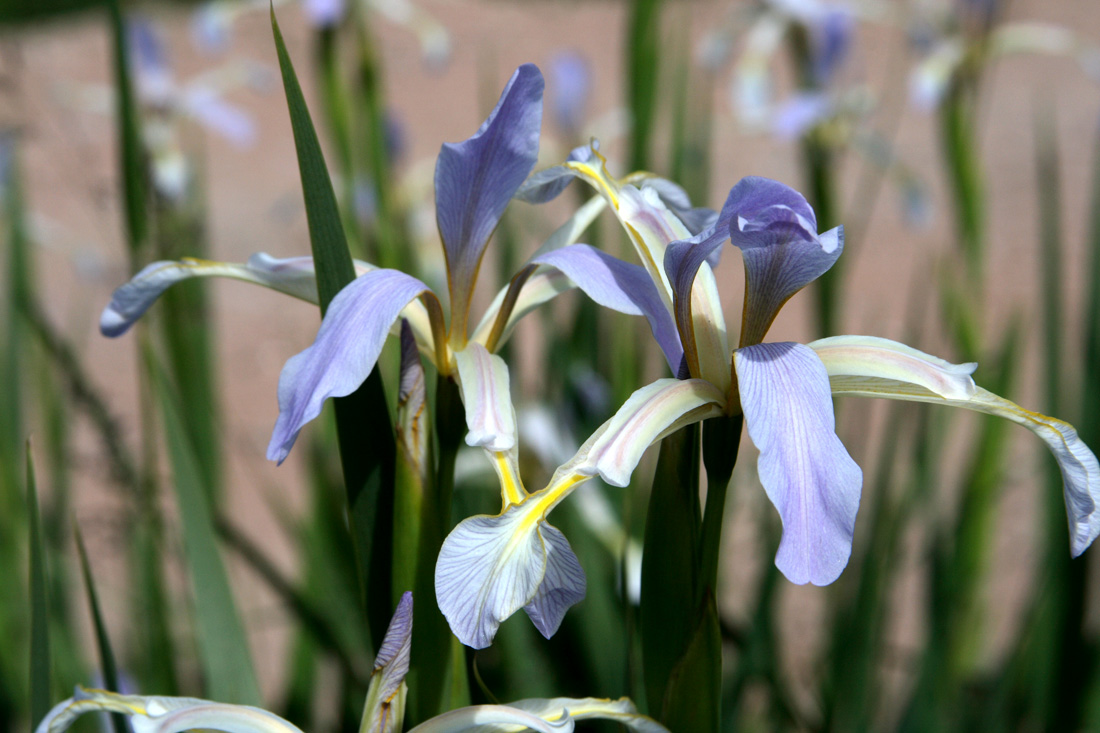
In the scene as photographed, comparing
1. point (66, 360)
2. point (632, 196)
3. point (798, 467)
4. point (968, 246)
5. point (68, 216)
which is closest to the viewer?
point (798, 467)

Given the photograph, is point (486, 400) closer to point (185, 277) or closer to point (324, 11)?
point (185, 277)

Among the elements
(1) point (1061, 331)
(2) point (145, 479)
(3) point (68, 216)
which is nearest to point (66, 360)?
(2) point (145, 479)

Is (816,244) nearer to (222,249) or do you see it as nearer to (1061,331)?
(1061,331)

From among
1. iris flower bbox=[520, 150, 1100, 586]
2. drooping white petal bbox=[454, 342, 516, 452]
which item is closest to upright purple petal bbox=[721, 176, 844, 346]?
iris flower bbox=[520, 150, 1100, 586]

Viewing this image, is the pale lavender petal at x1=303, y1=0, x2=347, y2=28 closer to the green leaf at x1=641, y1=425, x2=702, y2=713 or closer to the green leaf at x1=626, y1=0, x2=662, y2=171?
the green leaf at x1=626, y1=0, x2=662, y2=171

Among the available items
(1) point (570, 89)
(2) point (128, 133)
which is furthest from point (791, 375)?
(1) point (570, 89)

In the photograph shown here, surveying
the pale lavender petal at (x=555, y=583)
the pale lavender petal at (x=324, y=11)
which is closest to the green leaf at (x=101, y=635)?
the pale lavender petal at (x=555, y=583)

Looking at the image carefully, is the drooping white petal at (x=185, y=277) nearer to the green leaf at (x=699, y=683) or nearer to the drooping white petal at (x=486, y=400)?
the drooping white petal at (x=486, y=400)

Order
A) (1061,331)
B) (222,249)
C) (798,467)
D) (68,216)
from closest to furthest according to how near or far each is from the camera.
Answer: (798,467), (1061,331), (222,249), (68,216)
